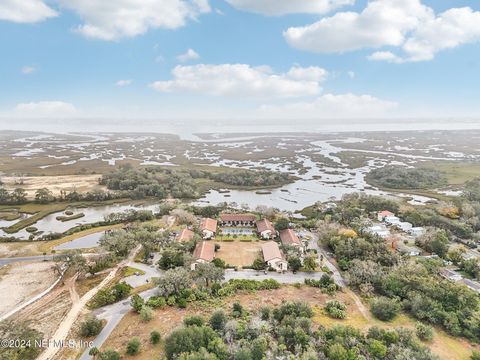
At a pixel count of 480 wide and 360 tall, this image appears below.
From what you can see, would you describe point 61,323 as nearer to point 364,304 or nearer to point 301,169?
point 364,304

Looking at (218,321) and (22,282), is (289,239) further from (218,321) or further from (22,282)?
(22,282)

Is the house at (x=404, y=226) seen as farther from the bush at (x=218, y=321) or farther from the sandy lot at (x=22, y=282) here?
the sandy lot at (x=22, y=282)

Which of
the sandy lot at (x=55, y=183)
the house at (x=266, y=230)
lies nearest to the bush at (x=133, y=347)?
the house at (x=266, y=230)

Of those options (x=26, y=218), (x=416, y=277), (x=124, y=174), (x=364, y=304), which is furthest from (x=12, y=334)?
(x=124, y=174)

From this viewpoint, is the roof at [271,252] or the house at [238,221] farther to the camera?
the house at [238,221]

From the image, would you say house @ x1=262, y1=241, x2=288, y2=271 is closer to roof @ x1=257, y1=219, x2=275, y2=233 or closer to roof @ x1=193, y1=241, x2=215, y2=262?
roof @ x1=193, y1=241, x2=215, y2=262

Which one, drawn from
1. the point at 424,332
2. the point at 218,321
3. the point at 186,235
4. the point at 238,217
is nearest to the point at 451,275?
the point at 424,332

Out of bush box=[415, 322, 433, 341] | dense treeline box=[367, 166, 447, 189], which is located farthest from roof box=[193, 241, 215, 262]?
dense treeline box=[367, 166, 447, 189]
